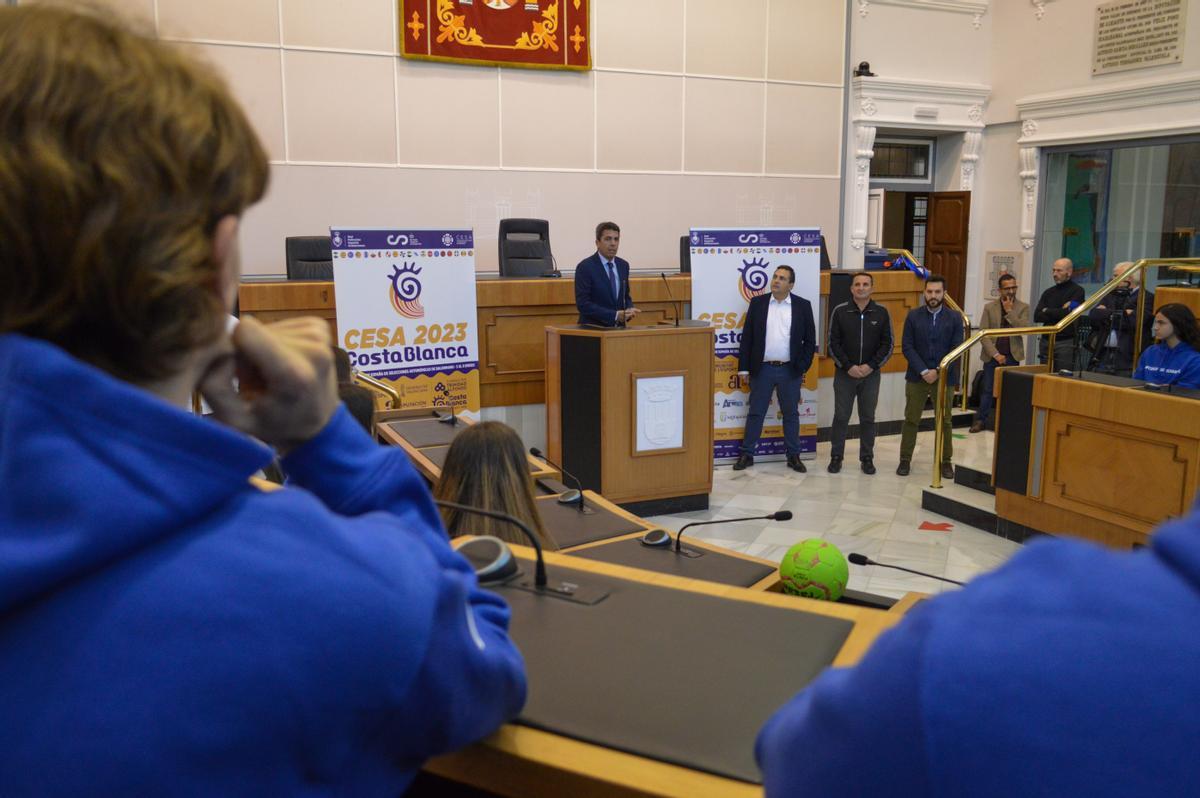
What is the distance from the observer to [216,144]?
605 millimetres

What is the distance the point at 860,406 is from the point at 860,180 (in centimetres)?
422

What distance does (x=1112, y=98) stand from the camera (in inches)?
355

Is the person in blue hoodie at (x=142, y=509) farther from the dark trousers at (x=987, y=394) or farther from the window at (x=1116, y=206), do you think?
the window at (x=1116, y=206)

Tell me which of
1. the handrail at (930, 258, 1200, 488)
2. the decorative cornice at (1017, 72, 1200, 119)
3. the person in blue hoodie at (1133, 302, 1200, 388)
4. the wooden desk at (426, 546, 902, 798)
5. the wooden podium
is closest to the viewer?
the wooden desk at (426, 546, 902, 798)

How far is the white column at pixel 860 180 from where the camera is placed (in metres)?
10.0

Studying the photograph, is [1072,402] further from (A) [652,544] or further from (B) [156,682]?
(B) [156,682]

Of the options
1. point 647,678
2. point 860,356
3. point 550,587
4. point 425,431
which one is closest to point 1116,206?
point 860,356

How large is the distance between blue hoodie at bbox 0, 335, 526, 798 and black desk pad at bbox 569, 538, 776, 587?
1491mm

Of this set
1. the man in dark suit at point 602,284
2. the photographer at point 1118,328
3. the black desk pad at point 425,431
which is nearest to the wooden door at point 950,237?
the photographer at point 1118,328

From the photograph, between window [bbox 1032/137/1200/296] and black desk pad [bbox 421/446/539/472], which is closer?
black desk pad [bbox 421/446/539/472]

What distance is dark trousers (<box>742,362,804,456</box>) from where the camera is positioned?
21.7 feet

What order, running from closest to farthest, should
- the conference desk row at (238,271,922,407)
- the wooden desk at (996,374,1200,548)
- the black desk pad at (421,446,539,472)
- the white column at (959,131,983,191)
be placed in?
1. the black desk pad at (421,446,539,472)
2. the wooden desk at (996,374,1200,548)
3. the conference desk row at (238,271,922,407)
4. the white column at (959,131,983,191)

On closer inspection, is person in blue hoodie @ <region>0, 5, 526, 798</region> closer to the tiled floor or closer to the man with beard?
the tiled floor

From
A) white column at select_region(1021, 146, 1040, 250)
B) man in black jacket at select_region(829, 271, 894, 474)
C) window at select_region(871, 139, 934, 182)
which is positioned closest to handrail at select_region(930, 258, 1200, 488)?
man in black jacket at select_region(829, 271, 894, 474)
